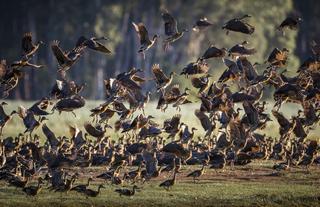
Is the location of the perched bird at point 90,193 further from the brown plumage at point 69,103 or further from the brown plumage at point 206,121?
the brown plumage at point 206,121

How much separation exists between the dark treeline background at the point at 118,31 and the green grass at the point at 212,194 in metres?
43.1

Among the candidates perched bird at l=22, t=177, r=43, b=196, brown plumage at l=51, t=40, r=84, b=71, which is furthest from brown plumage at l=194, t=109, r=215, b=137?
perched bird at l=22, t=177, r=43, b=196

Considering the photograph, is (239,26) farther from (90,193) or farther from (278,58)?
(90,193)

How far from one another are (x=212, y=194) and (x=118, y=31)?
53053 mm

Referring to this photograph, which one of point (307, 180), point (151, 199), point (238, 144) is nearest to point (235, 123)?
point (238, 144)

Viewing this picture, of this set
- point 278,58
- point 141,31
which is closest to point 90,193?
point 141,31

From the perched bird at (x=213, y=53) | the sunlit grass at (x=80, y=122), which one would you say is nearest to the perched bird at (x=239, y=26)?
the perched bird at (x=213, y=53)

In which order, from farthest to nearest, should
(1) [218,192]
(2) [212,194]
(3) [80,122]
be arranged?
1. (3) [80,122]
2. (1) [218,192]
3. (2) [212,194]

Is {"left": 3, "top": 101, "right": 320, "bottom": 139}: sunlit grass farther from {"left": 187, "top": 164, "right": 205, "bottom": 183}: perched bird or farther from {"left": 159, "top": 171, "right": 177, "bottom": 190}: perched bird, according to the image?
{"left": 159, "top": 171, "right": 177, "bottom": 190}: perched bird

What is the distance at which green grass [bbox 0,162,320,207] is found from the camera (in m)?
21.2

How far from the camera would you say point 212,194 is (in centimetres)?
2231

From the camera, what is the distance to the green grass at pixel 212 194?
2123 centimetres

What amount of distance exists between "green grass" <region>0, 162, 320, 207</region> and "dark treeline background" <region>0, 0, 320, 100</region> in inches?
1696

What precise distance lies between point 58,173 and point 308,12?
2477 inches
